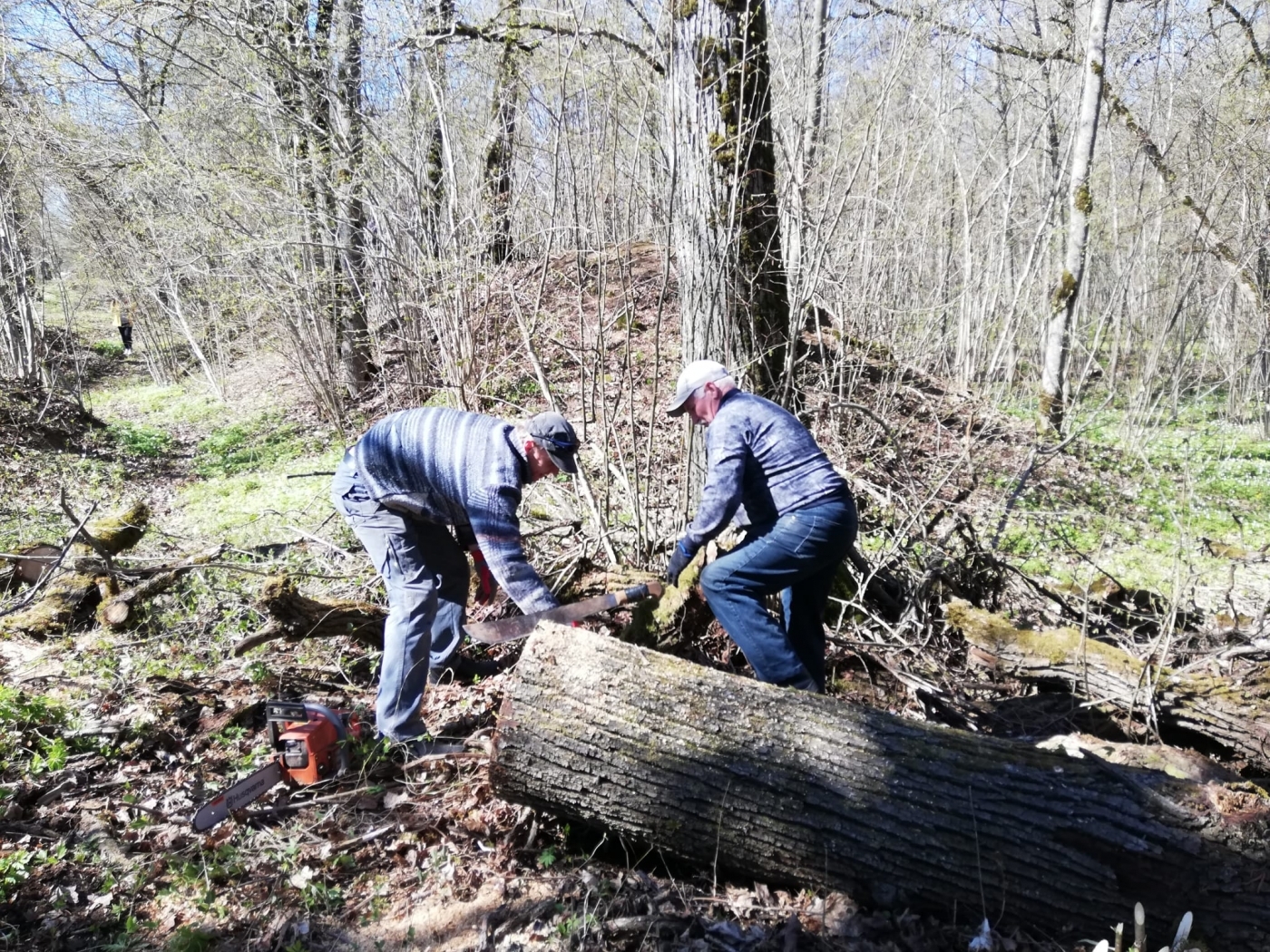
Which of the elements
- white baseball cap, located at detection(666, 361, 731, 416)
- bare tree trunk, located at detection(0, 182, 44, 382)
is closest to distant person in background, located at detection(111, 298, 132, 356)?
bare tree trunk, located at detection(0, 182, 44, 382)

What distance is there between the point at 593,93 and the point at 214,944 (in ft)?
13.7

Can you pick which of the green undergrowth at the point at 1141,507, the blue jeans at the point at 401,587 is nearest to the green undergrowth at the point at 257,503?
the blue jeans at the point at 401,587

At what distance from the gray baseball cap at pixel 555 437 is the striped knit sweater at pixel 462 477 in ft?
0.43

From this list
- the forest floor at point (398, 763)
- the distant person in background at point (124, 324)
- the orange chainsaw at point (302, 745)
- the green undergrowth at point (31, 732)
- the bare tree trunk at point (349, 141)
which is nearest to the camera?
the forest floor at point (398, 763)

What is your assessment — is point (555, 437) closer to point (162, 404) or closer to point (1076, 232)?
point (1076, 232)

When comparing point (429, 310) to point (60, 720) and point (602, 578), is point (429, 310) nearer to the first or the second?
point (602, 578)

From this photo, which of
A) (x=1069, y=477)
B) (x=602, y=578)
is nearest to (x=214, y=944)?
(x=602, y=578)

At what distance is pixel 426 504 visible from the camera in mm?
3357

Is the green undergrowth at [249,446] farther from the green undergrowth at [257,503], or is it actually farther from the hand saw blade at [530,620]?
the hand saw blade at [530,620]

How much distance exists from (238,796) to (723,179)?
3.72 meters

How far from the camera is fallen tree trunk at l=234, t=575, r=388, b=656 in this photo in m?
3.79

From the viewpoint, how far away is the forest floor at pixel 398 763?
2455 mm

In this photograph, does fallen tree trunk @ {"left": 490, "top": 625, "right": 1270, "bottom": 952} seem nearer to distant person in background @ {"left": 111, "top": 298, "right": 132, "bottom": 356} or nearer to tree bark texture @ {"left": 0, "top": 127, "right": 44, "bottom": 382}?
tree bark texture @ {"left": 0, "top": 127, "right": 44, "bottom": 382}

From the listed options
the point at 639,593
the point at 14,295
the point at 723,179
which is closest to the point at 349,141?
the point at 723,179
